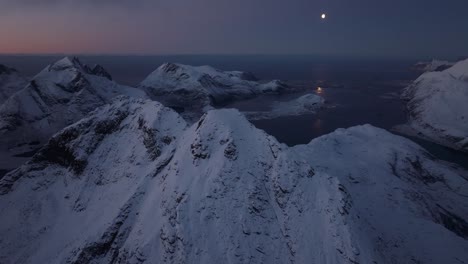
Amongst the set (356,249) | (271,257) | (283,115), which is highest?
(356,249)

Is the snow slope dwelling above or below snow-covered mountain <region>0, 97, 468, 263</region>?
below

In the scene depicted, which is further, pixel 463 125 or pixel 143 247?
pixel 463 125

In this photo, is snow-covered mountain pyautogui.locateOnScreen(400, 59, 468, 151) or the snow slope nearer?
snow-covered mountain pyautogui.locateOnScreen(400, 59, 468, 151)

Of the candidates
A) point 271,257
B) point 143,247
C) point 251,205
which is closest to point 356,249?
point 271,257

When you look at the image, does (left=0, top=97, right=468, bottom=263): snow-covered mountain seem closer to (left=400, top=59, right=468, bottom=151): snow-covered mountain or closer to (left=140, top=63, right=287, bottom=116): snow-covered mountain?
(left=400, top=59, right=468, bottom=151): snow-covered mountain

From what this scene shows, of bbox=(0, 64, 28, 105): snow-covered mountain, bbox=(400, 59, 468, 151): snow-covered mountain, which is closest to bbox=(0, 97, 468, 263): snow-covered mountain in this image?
bbox=(400, 59, 468, 151): snow-covered mountain

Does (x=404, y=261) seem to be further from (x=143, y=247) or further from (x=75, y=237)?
(x=75, y=237)

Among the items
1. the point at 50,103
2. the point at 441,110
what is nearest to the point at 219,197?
the point at 50,103
